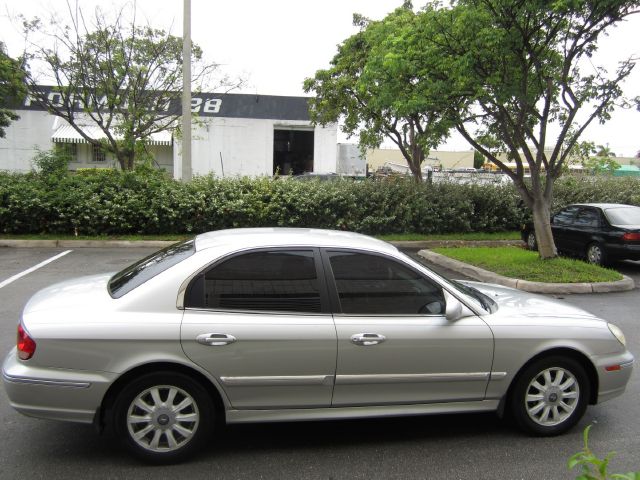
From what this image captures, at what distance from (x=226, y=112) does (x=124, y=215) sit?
19692 mm

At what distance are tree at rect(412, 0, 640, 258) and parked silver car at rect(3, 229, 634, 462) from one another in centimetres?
670

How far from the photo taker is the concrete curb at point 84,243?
12.5m

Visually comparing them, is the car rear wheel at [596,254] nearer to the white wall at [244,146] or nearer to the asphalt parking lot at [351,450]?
the asphalt parking lot at [351,450]

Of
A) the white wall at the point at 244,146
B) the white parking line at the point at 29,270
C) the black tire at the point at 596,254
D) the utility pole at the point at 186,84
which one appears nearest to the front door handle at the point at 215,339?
the white parking line at the point at 29,270

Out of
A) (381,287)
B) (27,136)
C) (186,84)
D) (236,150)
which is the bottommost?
(381,287)

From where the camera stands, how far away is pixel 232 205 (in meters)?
13.8

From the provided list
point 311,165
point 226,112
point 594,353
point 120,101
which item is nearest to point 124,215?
point 120,101

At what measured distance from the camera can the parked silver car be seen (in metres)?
3.24

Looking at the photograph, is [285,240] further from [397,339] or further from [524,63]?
[524,63]

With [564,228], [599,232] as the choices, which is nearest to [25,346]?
[599,232]

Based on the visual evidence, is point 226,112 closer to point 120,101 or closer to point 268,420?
point 120,101

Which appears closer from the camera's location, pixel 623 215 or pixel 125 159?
pixel 623 215

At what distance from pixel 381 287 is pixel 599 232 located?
945 centimetres

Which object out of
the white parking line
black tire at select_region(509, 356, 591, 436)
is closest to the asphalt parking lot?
black tire at select_region(509, 356, 591, 436)
